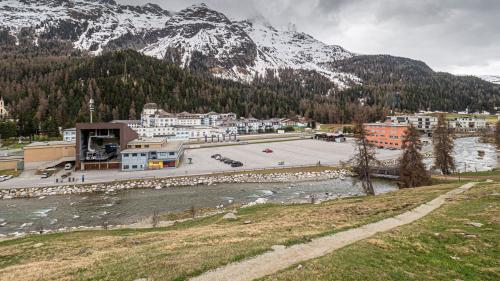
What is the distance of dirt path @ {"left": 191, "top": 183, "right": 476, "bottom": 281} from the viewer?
10523 millimetres

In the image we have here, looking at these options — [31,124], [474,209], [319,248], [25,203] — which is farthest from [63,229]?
[31,124]

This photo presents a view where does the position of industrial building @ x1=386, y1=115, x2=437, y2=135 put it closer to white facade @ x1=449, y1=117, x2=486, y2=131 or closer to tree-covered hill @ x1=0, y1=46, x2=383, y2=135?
white facade @ x1=449, y1=117, x2=486, y2=131

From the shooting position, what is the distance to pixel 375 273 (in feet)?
33.3

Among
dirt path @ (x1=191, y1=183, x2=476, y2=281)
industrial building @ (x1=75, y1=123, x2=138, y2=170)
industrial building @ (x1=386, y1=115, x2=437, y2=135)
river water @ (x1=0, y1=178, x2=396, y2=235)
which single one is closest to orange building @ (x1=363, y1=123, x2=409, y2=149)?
river water @ (x1=0, y1=178, x2=396, y2=235)

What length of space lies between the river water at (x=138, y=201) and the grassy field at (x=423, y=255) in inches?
948

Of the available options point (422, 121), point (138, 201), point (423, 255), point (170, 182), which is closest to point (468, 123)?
point (422, 121)

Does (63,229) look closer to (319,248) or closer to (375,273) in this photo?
(319,248)

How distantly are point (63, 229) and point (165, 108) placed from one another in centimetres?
14324

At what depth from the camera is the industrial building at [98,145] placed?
6066cm

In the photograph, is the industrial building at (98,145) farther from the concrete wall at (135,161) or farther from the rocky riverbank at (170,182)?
the rocky riverbank at (170,182)

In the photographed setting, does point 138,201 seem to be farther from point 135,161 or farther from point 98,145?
point 98,145

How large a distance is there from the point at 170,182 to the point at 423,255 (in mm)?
44088

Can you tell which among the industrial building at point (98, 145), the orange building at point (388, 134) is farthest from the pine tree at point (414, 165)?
the industrial building at point (98, 145)

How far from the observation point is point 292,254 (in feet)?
40.7
